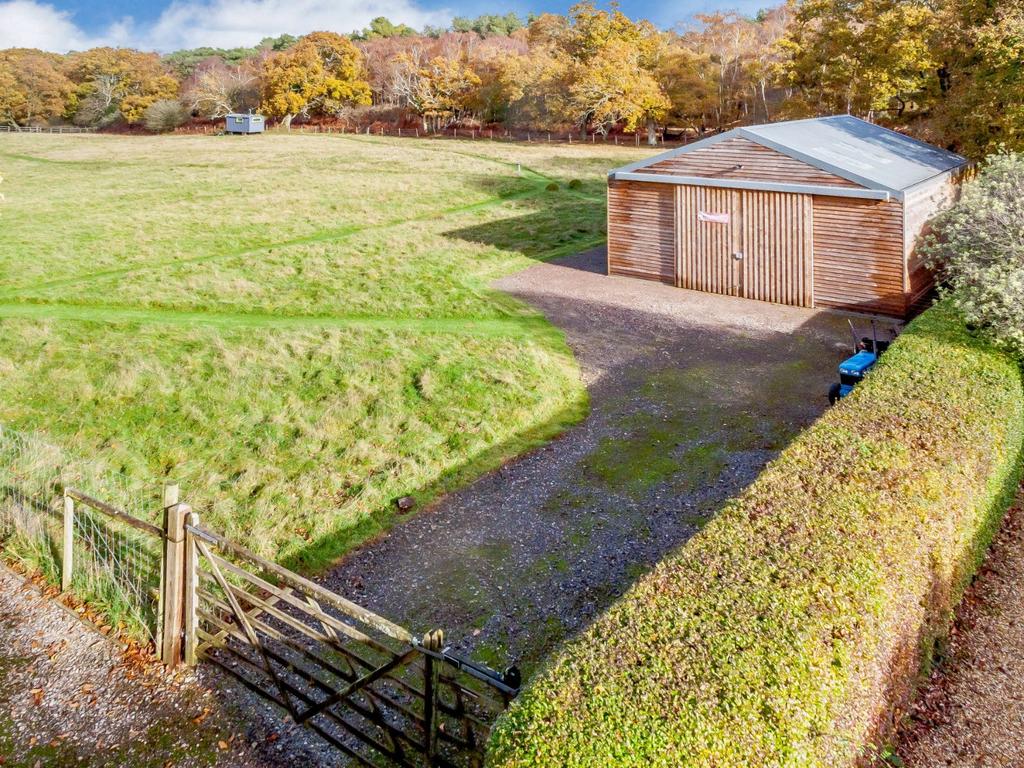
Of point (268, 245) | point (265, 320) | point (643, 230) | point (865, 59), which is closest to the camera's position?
point (265, 320)

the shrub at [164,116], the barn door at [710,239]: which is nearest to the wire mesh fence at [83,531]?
the barn door at [710,239]

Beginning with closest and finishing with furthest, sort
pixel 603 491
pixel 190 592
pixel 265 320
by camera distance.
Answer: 1. pixel 190 592
2. pixel 603 491
3. pixel 265 320

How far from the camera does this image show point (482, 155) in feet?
177

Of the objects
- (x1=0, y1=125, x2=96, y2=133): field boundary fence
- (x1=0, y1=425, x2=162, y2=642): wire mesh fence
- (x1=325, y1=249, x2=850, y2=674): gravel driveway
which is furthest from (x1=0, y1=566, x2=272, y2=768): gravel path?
(x1=0, y1=125, x2=96, y2=133): field boundary fence

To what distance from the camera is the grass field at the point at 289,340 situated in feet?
41.1

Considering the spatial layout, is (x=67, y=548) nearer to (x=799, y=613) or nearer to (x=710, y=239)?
(x=799, y=613)

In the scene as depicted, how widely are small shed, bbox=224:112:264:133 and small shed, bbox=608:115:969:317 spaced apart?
60.4 metres

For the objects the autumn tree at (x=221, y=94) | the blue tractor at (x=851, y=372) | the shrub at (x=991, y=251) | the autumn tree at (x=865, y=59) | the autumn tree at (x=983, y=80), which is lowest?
the blue tractor at (x=851, y=372)

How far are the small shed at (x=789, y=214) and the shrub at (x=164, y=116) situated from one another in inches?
2849

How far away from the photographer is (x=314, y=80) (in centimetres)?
7812

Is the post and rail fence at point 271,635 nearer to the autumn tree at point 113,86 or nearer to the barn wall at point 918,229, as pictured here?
the barn wall at point 918,229

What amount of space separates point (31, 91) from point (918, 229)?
90.9 metres

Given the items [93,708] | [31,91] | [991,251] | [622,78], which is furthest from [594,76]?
[31,91]

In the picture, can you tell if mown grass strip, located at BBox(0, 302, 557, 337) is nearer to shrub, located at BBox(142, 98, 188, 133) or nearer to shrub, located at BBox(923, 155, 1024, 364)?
shrub, located at BBox(923, 155, 1024, 364)
